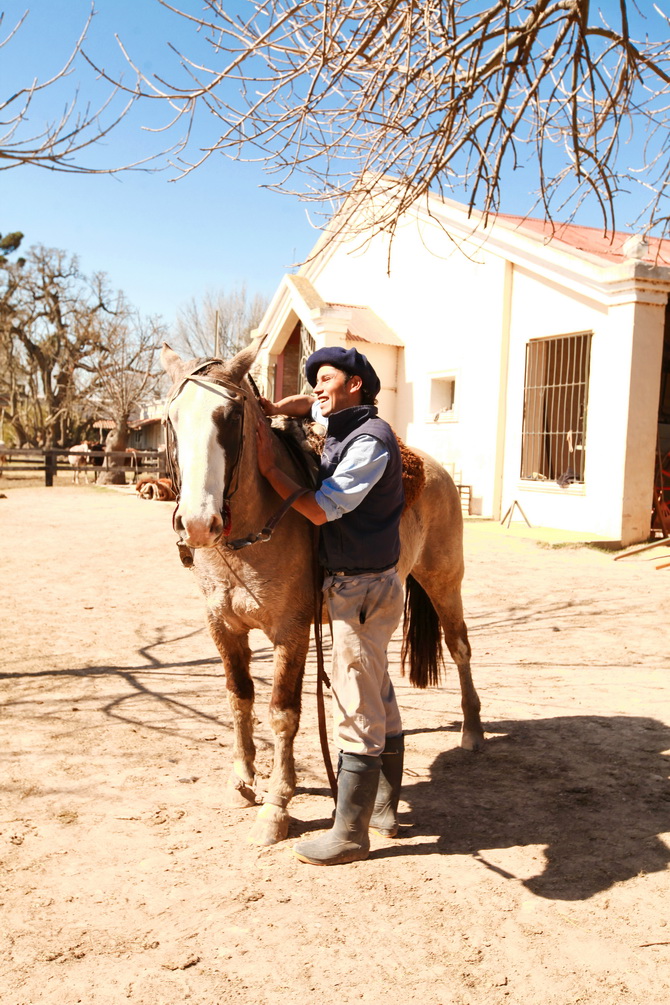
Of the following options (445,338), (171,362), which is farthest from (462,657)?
(445,338)

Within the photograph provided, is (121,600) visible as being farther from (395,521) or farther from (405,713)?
(395,521)

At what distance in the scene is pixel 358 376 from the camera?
3.10 m

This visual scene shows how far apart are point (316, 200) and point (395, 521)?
274 centimetres

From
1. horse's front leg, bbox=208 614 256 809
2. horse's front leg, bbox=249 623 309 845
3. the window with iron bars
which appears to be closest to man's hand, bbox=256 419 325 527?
horse's front leg, bbox=249 623 309 845

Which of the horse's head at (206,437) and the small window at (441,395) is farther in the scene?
the small window at (441,395)

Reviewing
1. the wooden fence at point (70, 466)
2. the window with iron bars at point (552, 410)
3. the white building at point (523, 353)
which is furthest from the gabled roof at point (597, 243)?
the wooden fence at point (70, 466)

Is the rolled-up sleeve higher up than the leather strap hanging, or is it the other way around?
the rolled-up sleeve

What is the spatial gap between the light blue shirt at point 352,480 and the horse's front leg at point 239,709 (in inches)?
35.5

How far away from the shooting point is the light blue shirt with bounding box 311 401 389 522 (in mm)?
2861

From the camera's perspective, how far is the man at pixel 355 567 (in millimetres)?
2908

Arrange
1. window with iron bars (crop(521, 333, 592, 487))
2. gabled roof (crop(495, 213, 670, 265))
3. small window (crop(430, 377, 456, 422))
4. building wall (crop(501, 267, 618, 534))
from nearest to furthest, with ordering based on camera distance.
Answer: gabled roof (crop(495, 213, 670, 265)) < building wall (crop(501, 267, 618, 534)) < window with iron bars (crop(521, 333, 592, 487)) < small window (crop(430, 377, 456, 422))

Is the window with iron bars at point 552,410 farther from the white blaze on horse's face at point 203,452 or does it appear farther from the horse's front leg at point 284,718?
the white blaze on horse's face at point 203,452

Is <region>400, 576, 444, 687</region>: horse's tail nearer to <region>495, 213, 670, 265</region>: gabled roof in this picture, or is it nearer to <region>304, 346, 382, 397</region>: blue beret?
<region>304, 346, 382, 397</region>: blue beret

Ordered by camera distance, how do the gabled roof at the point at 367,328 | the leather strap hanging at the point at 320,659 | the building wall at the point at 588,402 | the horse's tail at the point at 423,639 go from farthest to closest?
the gabled roof at the point at 367,328 → the building wall at the point at 588,402 → the horse's tail at the point at 423,639 → the leather strap hanging at the point at 320,659
